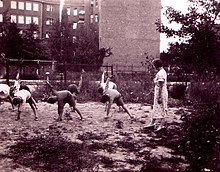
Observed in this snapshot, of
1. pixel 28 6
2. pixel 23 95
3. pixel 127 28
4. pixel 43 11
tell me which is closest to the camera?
pixel 23 95

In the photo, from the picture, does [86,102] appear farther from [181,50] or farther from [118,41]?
[118,41]

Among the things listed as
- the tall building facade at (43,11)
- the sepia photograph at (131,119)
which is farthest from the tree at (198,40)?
the tall building facade at (43,11)

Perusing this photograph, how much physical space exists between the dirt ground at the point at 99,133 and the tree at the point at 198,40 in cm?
203

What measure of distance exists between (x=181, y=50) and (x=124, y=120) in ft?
9.90

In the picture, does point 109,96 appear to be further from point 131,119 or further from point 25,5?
point 25,5

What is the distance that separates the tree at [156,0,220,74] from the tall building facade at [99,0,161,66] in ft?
110

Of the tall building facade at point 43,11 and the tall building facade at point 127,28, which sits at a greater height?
the tall building facade at point 43,11

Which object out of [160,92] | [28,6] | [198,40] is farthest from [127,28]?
[28,6]

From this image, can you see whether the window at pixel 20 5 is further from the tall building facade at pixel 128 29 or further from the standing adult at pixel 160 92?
the standing adult at pixel 160 92

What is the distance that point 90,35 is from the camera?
50.5 meters

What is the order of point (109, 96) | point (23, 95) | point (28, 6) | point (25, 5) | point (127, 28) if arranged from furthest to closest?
point (28, 6) → point (25, 5) → point (127, 28) → point (109, 96) → point (23, 95)

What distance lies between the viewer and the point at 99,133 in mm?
8938

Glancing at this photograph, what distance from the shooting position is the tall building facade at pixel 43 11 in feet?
246

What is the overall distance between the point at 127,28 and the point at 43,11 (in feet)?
132
